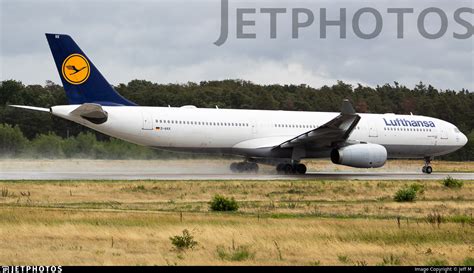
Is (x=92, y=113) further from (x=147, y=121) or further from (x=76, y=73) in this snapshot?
(x=147, y=121)

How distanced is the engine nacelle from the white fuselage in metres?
1.91

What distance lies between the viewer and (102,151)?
2151 inches

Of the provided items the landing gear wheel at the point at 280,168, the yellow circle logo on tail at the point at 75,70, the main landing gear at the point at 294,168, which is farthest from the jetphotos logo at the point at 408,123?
the yellow circle logo on tail at the point at 75,70

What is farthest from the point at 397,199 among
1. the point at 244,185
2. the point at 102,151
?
the point at 102,151

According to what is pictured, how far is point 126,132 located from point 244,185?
843cm

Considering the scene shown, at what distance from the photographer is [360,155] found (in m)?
40.3

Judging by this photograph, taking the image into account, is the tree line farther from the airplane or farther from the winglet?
the winglet

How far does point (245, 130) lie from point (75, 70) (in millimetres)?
9215

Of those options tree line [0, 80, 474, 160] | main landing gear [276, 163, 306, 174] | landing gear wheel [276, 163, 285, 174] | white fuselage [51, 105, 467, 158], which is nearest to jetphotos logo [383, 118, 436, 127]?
white fuselage [51, 105, 467, 158]

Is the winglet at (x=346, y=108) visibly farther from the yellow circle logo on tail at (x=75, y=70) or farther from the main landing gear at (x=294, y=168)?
the yellow circle logo on tail at (x=75, y=70)

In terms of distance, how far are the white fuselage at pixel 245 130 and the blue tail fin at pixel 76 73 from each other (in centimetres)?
100

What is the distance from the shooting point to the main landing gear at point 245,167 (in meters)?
43.7

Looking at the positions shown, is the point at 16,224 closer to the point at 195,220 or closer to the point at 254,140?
the point at 195,220

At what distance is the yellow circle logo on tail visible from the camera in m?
39.2
